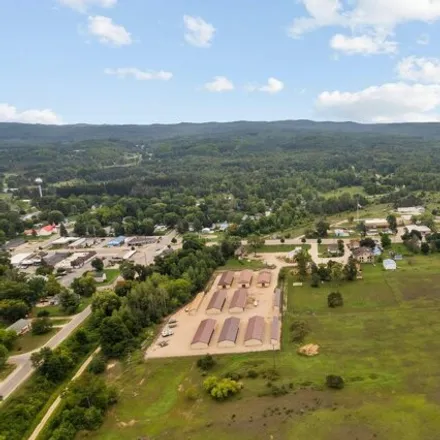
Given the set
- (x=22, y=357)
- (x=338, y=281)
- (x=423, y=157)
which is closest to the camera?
(x=22, y=357)

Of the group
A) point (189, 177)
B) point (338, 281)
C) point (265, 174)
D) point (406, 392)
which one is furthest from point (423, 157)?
point (406, 392)

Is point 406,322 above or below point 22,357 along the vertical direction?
above

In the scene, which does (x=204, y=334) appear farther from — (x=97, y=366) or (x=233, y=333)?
(x=97, y=366)

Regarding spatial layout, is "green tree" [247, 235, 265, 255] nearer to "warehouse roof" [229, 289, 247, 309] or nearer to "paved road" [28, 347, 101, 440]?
"warehouse roof" [229, 289, 247, 309]

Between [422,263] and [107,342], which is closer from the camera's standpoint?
[107,342]

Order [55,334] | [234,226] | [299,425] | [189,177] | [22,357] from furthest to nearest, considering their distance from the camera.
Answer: [189,177], [234,226], [55,334], [22,357], [299,425]

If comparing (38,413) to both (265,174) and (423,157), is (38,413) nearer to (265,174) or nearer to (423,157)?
(265,174)
